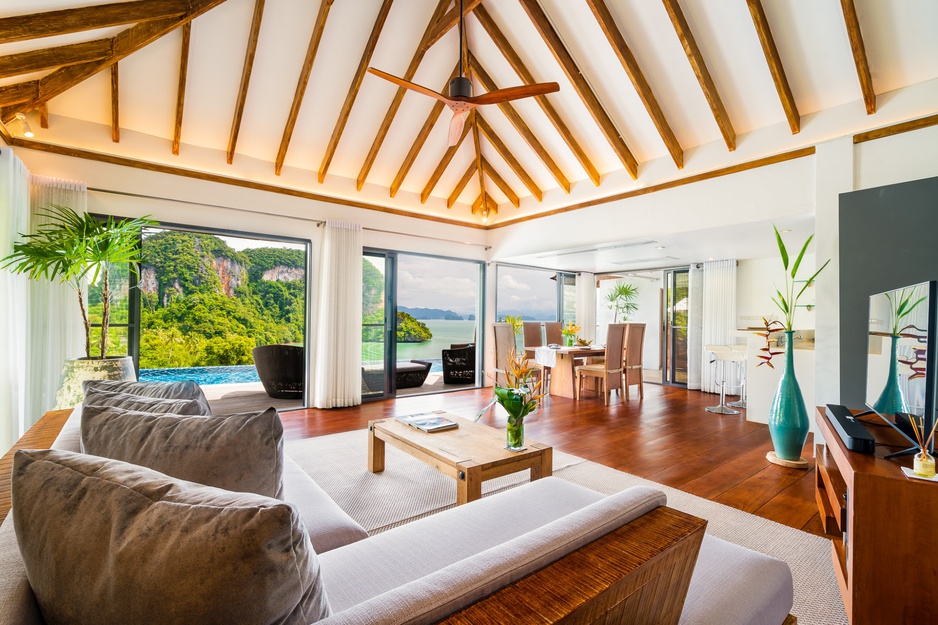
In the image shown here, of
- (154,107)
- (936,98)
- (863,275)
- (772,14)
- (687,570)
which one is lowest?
(687,570)

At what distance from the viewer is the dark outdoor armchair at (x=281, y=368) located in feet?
20.5

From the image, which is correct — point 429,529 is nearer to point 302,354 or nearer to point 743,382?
point 302,354

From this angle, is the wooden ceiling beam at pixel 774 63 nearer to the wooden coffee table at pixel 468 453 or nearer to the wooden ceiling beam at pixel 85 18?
the wooden coffee table at pixel 468 453

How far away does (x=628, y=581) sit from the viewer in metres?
0.79

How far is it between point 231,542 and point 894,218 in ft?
15.5

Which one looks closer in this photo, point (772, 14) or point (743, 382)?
point (772, 14)

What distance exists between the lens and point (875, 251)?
3.55 m

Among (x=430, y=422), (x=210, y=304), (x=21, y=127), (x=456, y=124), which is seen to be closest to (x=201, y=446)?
(x=430, y=422)

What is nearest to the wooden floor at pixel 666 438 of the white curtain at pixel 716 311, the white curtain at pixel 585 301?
the white curtain at pixel 716 311

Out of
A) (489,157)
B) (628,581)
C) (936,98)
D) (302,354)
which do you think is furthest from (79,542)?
(489,157)

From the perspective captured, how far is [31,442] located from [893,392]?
3.99 meters

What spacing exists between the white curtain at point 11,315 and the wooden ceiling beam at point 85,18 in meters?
1.08

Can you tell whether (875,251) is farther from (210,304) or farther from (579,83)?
(210,304)

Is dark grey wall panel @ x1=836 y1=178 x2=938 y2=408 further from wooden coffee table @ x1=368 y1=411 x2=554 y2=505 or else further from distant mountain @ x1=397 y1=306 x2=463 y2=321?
distant mountain @ x1=397 y1=306 x2=463 y2=321
